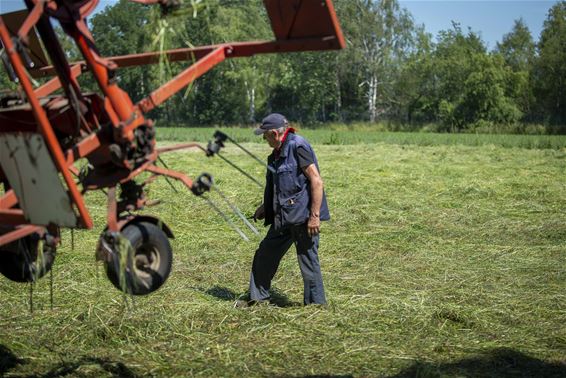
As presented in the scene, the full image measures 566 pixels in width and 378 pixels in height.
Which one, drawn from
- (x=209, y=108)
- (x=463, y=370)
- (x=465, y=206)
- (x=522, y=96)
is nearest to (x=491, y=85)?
(x=522, y=96)

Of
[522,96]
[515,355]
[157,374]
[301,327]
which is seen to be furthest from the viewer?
[522,96]

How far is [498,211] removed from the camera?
41.4 ft

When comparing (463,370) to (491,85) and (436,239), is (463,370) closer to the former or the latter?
(436,239)

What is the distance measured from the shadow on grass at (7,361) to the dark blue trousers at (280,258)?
8.20 feet

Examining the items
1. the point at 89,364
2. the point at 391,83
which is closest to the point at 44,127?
the point at 89,364

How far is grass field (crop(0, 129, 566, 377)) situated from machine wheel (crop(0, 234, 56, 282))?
675 mm

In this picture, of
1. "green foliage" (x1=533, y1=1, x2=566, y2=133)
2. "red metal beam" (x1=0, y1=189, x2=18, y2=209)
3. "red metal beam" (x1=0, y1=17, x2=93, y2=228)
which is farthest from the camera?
"green foliage" (x1=533, y1=1, x2=566, y2=133)

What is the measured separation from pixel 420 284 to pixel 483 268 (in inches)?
44.9

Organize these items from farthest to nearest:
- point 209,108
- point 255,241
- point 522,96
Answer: point 522,96 < point 209,108 < point 255,241

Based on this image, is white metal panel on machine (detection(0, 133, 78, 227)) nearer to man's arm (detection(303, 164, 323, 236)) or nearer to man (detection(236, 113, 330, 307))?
man (detection(236, 113, 330, 307))

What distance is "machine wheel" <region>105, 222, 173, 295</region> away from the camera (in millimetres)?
4633

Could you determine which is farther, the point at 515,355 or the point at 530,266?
the point at 530,266

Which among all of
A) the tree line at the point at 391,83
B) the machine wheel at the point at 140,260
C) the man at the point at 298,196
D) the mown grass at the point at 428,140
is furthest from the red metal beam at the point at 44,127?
the tree line at the point at 391,83

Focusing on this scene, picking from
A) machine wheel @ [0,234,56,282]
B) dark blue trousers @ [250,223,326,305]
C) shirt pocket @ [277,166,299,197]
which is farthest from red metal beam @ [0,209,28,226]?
dark blue trousers @ [250,223,326,305]
